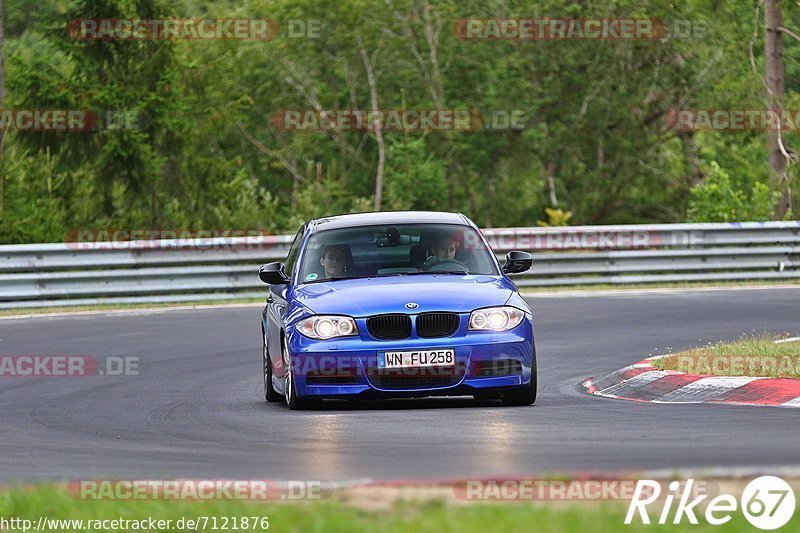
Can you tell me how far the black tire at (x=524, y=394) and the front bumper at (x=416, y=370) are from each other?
68 mm

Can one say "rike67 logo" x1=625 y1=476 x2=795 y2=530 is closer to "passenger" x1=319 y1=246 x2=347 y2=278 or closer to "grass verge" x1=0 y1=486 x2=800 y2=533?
"grass verge" x1=0 y1=486 x2=800 y2=533

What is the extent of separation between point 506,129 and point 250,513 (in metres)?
45.1

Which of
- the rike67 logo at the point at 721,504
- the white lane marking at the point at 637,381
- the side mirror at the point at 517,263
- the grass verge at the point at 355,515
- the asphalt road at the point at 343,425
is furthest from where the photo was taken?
the side mirror at the point at 517,263

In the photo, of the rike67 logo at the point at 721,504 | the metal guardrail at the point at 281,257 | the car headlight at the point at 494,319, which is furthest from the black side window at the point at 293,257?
the metal guardrail at the point at 281,257

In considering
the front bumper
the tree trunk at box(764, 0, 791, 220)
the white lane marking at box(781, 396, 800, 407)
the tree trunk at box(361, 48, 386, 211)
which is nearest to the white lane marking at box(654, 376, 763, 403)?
the white lane marking at box(781, 396, 800, 407)

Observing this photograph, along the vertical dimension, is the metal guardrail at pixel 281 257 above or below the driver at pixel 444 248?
below

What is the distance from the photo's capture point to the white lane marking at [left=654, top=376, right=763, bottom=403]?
12.2m

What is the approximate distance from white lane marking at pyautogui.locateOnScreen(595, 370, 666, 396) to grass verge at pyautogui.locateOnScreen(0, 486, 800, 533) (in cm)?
682

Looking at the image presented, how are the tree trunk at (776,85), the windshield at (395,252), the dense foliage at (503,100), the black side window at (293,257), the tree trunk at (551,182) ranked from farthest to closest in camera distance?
the tree trunk at (551,182)
the dense foliage at (503,100)
the tree trunk at (776,85)
the black side window at (293,257)
the windshield at (395,252)

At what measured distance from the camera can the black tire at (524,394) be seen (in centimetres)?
1209

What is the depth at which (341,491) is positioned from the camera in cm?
706

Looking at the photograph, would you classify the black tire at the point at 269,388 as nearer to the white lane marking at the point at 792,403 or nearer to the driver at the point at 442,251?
the driver at the point at 442,251

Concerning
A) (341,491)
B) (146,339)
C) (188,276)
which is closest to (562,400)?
(341,491)

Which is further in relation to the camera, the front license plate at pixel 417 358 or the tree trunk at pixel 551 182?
the tree trunk at pixel 551 182
